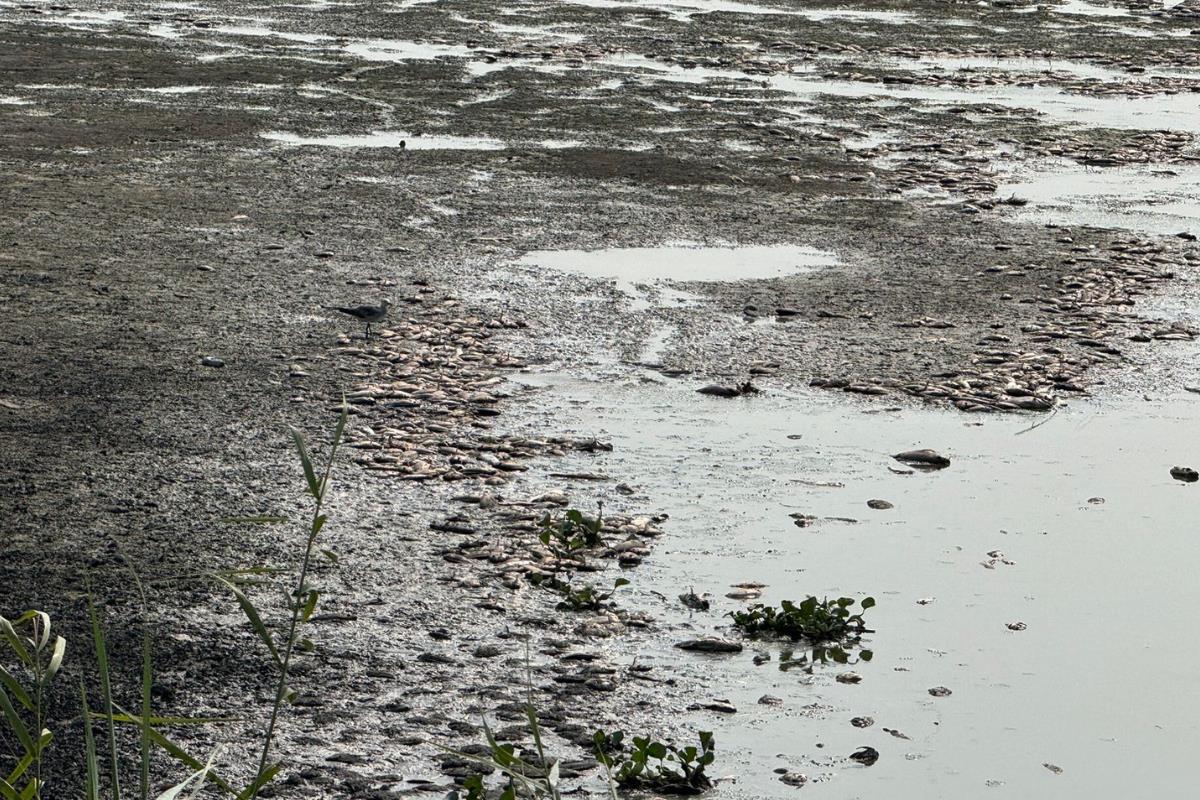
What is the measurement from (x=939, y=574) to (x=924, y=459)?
3.86ft

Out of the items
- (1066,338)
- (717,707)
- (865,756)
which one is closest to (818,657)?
(717,707)

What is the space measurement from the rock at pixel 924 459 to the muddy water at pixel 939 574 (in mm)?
60

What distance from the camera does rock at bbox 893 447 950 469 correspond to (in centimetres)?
673

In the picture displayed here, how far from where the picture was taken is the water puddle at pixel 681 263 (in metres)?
9.74

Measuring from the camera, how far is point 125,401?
710 centimetres

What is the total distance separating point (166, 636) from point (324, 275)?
4.80 metres

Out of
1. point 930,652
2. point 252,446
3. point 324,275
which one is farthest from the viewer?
point 324,275

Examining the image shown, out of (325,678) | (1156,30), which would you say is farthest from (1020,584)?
(1156,30)

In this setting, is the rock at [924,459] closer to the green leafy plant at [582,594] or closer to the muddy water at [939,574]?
the muddy water at [939,574]

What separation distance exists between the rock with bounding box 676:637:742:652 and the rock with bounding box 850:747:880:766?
688 mm

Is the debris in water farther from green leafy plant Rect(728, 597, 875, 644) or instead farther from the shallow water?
the shallow water

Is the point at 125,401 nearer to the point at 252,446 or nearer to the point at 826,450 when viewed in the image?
the point at 252,446

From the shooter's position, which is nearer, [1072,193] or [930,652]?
[930,652]

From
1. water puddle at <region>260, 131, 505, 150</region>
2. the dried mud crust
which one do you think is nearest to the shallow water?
the dried mud crust
